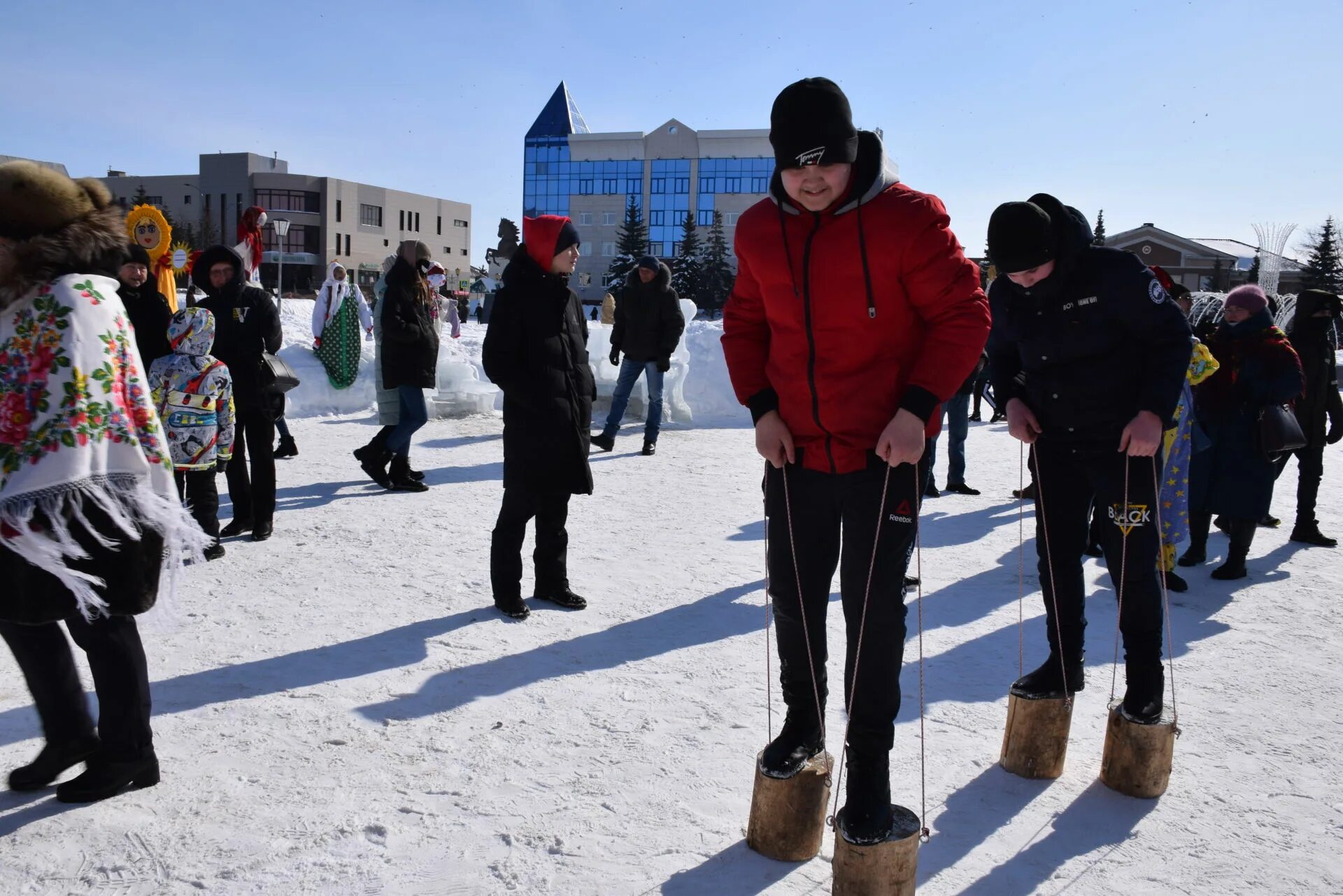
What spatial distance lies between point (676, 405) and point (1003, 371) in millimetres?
8460

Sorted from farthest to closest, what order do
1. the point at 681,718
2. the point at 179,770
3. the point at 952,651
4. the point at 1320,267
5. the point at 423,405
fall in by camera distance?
the point at 1320,267
the point at 423,405
the point at 952,651
the point at 681,718
the point at 179,770

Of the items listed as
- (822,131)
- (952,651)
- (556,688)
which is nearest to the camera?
(822,131)

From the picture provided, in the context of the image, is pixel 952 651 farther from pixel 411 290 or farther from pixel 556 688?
pixel 411 290

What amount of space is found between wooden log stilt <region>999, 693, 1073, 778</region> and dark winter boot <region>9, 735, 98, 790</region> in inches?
110

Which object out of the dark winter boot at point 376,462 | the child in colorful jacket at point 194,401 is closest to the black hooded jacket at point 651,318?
the dark winter boot at point 376,462

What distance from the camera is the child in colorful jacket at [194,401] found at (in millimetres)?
4766

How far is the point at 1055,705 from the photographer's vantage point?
2879mm

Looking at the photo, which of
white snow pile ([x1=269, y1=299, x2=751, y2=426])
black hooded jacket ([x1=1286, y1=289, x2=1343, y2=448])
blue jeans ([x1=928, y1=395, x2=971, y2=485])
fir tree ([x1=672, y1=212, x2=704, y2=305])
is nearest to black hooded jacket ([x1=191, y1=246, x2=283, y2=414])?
white snow pile ([x1=269, y1=299, x2=751, y2=426])

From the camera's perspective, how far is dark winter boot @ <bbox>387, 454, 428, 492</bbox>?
7137 mm

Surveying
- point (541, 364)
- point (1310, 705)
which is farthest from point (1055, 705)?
point (541, 364)

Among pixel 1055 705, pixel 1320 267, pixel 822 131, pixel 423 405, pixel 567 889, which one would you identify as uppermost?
pixel 1320 267

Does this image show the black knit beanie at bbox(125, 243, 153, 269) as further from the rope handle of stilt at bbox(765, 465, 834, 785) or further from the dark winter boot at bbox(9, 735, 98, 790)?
the rope handle of stilt at bbox(765, 465, 834, 785)

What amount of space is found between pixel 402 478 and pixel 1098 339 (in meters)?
5.53

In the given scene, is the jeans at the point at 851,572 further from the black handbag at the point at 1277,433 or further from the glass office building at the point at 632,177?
the glass office building at the point at 632,177
